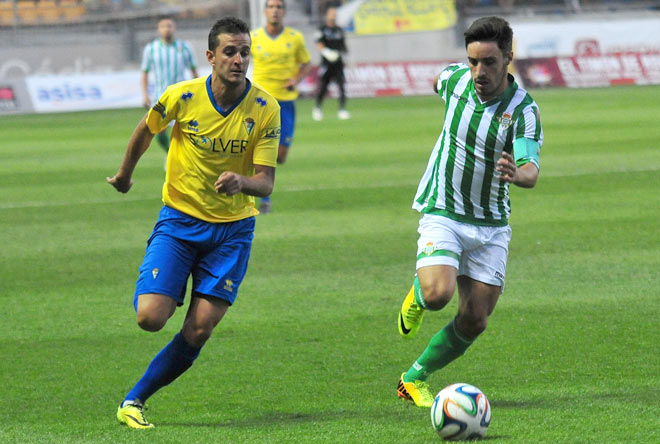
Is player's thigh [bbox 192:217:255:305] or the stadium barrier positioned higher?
player's thigh [bbox 192:217:255:305]

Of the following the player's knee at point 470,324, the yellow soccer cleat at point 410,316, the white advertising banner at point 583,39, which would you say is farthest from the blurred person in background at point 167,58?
the white advertising banner at point 583,39

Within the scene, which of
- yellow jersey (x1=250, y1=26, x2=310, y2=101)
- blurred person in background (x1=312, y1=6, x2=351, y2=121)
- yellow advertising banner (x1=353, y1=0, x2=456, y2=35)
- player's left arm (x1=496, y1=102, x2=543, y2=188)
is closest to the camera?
player's left arm (x1=496, y1=102, x2=543, y2=188)

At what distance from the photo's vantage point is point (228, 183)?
4.85 meters

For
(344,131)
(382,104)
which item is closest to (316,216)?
(344,131)

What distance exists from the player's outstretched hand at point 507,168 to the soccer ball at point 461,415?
1.02 meters

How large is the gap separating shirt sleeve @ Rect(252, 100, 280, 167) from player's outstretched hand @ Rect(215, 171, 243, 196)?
1.70 ft

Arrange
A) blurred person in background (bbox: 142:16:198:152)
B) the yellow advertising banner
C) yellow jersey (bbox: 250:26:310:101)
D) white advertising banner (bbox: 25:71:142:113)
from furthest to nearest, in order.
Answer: the yellow advertising banner, white advertising banner (bbox: 25:71:142:113), blurred person in background (bbox: 142:16:198:152), yellow jersey (bbox: 250:26:310:101)

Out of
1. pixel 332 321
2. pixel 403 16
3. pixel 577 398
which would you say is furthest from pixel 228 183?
pixel 403 16

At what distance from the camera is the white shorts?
5426mm

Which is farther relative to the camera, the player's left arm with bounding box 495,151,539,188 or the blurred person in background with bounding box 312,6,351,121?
the blurred person in background with bounding box 312,6,351,121

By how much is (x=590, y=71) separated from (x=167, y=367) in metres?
25.9

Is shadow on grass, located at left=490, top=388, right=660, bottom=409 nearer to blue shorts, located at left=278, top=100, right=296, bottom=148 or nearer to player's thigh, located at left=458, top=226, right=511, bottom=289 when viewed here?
player's thigh, located at left=458, top=226, right=511, bottom=289

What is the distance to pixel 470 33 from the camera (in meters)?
5.27

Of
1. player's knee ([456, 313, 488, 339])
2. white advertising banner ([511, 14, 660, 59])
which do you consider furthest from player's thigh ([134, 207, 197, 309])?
white advertising banner ([511, 14, 660, 59])
